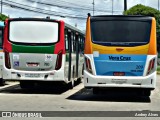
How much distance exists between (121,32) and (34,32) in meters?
3.75

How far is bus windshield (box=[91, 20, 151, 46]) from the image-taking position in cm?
1527

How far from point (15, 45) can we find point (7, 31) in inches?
26.1

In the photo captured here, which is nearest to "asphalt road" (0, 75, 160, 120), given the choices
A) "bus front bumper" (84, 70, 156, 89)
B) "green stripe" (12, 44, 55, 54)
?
"bus front bumper" (84, 70, 156, 89)

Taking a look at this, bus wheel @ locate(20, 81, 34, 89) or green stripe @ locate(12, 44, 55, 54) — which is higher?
A: green stripe @ locate(12, 44, 55, 54)

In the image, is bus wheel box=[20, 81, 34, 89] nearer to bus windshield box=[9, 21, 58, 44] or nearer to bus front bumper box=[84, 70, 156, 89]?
bus windshield box=[9, 21, 58, 44]

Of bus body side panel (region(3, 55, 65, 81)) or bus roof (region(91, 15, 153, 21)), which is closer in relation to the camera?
bus roof (region(91, 15, 153, 21))

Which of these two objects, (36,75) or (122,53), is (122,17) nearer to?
(122,53)

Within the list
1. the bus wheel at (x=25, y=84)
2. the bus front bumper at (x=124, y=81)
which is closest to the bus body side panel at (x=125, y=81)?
the bus front bumper at (x=124, y=81)

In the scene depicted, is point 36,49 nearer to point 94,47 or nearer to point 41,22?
point 41,22

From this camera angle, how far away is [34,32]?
57.0ft

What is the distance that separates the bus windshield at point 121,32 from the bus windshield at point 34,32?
2.41 metres

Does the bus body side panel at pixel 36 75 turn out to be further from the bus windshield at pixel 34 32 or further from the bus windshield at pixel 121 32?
the bus windshield at pixel 121 32

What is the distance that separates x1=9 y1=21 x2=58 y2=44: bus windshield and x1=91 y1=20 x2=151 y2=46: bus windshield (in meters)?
2.41

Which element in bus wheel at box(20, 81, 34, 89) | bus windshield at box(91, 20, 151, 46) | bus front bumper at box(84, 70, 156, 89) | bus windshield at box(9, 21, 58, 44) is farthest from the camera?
bus wheel at box(20, 81, 34, 89)
